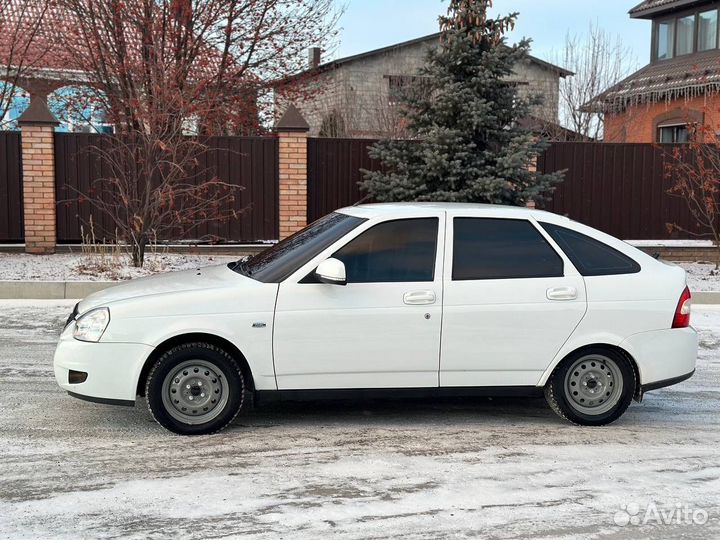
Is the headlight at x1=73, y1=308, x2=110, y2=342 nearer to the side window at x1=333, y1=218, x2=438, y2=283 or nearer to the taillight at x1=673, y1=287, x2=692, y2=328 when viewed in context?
the side window at x1=333, y1=218, x2=438, y2=283

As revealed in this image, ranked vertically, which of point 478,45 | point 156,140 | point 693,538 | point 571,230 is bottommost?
point 693,538

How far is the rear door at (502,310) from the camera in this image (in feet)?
18.0

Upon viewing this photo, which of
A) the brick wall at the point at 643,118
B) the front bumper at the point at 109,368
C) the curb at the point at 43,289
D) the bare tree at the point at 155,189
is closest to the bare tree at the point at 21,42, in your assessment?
the bare tree at the point at 155,189

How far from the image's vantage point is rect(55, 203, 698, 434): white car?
5.27 metres

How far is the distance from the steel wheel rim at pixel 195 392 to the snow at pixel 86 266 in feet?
21.3

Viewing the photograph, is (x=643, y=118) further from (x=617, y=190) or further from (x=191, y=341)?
(x=191, y=341)

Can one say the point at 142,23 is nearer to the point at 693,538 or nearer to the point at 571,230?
the point at 571,230

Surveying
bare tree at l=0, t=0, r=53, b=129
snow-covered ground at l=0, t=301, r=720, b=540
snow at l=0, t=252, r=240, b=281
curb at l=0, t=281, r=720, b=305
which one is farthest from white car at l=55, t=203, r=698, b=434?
bare tree at l=0, t=0, r=53, b=129

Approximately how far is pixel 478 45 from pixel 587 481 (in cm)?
982

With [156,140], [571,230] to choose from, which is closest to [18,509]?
[571,230]

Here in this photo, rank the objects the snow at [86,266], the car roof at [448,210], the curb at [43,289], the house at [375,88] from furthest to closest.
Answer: the house at [375,88], the snow at [86,266], the curb at [43,289], the car roof at [448,210]

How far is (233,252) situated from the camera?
14.5 metres

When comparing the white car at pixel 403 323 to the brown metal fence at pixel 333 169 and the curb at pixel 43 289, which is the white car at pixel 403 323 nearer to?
the curb at pixel 43 289

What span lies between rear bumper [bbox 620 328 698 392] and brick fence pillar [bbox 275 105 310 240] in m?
9.60
